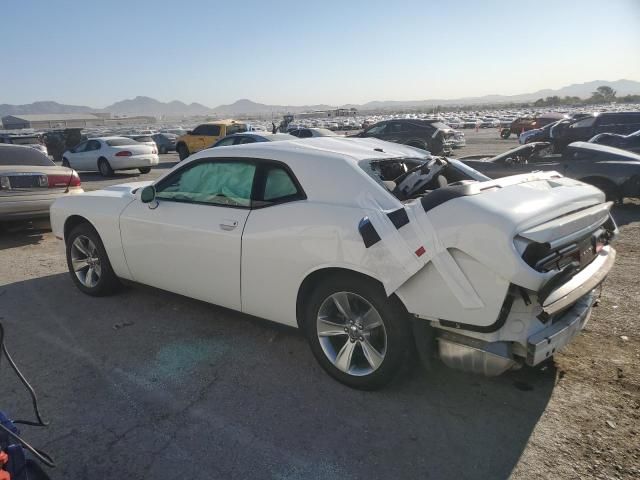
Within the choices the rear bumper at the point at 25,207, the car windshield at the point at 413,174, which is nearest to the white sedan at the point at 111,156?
the rear bumper at the point at 25,207

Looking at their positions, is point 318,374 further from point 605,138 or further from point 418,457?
point 605,138

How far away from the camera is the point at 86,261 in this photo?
4977mm

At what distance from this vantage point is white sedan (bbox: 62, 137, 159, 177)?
53.6ft

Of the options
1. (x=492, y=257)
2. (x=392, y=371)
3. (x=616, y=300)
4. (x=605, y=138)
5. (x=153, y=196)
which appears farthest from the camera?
(x=605, y=138)

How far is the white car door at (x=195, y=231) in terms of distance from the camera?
3635mm

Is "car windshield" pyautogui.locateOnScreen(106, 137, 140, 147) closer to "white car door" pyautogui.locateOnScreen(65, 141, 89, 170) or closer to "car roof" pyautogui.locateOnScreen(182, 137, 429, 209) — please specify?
"white car door" pyautogui.locateOnScreen(65, 141, 89, 170)

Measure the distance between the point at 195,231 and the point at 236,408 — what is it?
4.80ft

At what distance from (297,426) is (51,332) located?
2665 millimetres

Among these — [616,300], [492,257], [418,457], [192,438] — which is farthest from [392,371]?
[616,300]

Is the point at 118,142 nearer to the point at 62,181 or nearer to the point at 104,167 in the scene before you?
the point at 104,167

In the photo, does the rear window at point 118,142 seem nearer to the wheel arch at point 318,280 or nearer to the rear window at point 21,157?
the rear window at point 21,157

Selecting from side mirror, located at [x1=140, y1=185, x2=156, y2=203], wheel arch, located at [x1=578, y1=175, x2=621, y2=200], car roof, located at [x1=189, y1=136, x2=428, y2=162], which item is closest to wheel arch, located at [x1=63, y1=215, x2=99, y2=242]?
side mirror, located at [x1=140, y1=185, x2=156, y2=203]

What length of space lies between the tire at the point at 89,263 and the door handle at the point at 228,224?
5.77 ft

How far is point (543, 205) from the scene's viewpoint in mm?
2779
